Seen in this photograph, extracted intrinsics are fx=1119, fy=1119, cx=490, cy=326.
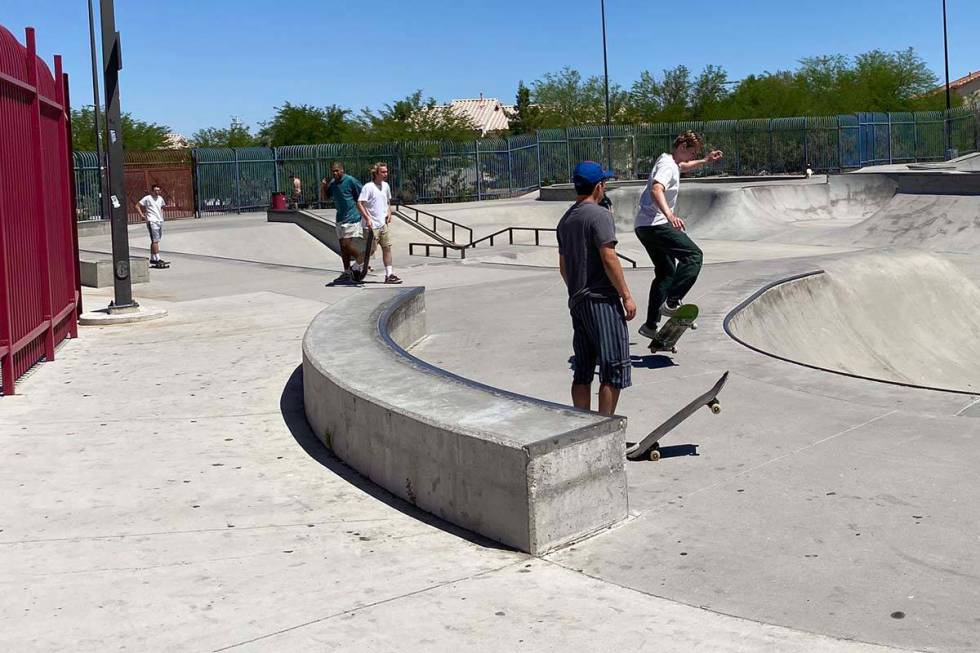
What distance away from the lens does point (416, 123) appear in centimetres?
4909

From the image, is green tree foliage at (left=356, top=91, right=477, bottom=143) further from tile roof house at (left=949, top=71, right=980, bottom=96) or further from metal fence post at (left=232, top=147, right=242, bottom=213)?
tile roof house at (left=949, top=71, right=980, bottom=96)

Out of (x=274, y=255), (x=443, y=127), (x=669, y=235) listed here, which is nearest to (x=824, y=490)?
(x=669, y=235)

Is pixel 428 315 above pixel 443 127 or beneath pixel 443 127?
beneath

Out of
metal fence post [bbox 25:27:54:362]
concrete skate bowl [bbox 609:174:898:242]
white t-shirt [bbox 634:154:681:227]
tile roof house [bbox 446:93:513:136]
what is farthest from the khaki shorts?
tile roof house [bbox 446:93:513:136]

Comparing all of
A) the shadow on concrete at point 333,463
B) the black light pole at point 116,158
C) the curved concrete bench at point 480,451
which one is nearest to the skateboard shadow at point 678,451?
the curved concrete bench at point 480,451

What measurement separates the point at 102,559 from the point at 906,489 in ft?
12.8

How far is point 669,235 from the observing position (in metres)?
9.38

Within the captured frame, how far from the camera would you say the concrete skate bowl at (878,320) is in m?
12.5

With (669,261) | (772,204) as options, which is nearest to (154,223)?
(669,261)

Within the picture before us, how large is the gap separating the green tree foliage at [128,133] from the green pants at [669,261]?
187ft

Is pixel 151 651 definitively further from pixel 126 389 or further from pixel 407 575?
pixel 126 389

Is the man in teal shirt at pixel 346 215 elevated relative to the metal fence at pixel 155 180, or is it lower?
lower

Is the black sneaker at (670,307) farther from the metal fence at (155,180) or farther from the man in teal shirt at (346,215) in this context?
the metal fence at (155,180)

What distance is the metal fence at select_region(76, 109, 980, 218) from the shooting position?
137 feet
